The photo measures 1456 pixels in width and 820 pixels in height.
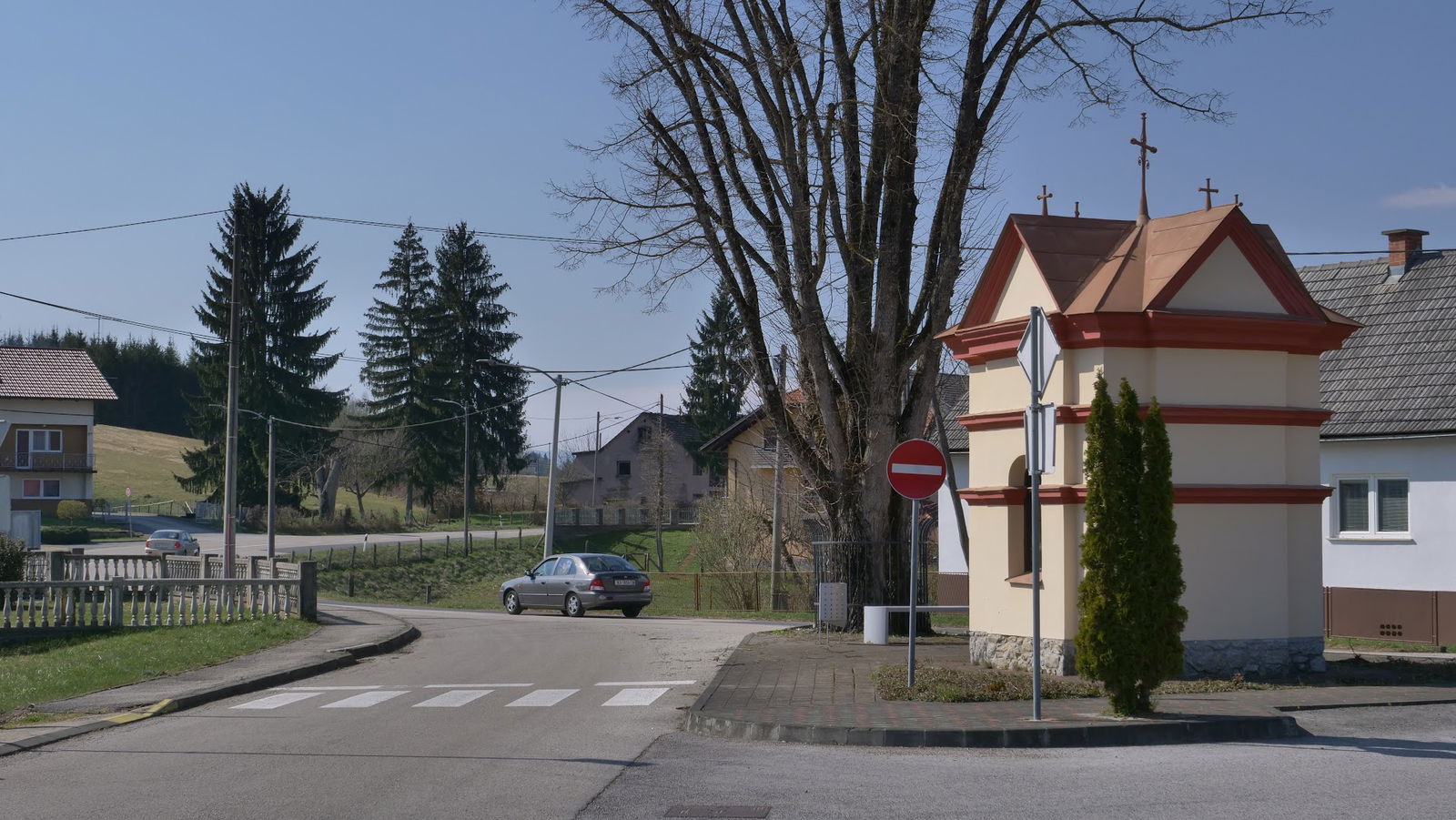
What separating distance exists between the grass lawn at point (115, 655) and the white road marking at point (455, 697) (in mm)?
4112

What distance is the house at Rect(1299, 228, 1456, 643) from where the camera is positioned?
23328 millimetres

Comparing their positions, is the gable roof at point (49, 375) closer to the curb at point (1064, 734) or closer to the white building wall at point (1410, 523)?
the white building wall at point (1410, 523)

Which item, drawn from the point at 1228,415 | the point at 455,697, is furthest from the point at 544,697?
the point at 1228,415

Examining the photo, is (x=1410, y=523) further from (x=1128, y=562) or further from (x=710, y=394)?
(x=710, y=394)

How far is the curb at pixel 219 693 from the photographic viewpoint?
12062 mm

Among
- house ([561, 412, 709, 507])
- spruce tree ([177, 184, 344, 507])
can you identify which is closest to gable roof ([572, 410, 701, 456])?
house ([561, 412, 709, 507])

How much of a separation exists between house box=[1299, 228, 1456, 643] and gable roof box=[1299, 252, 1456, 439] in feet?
0.08

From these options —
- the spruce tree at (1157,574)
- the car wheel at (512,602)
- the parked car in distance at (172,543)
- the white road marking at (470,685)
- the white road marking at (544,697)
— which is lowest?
the car wheel at (512,602)

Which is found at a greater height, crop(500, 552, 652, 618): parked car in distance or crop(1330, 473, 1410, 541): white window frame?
crop(1330, 473, 1410, 541): white window frame

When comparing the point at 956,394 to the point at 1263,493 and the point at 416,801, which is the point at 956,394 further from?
the point at 416,801

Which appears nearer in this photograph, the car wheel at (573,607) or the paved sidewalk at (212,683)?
the paved sidewalk at (212,683)

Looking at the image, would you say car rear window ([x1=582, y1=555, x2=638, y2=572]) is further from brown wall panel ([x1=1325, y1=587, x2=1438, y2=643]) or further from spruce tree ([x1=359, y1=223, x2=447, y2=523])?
spruce tree ([x1=359, y1=223, x2=447, y2=523])

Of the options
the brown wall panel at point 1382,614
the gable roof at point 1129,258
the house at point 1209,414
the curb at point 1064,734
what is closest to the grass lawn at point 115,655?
the curb at point 1064,734

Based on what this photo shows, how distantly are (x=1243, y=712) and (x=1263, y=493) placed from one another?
12.8 ft
